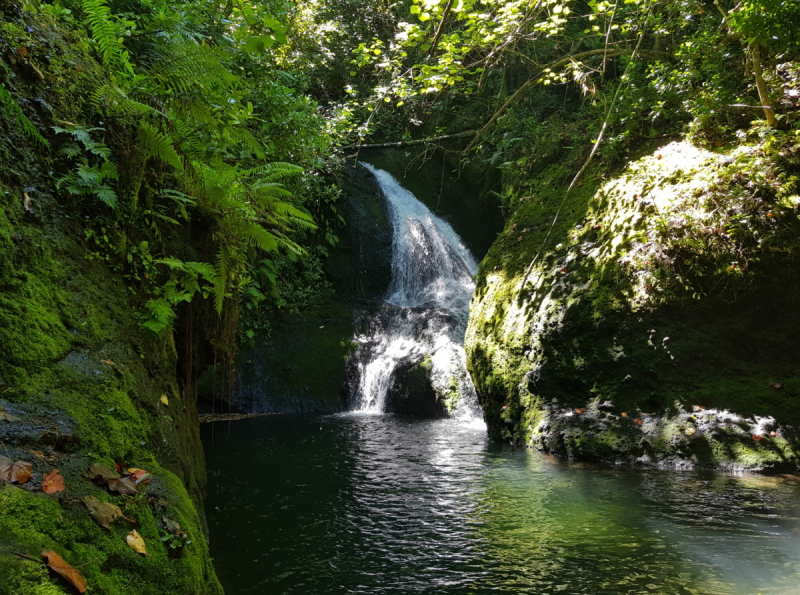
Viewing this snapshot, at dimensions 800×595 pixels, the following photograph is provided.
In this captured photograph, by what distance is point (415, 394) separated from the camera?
36.1ft

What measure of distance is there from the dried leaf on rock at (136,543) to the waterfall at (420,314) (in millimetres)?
8721

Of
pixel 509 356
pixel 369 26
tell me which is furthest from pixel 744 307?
pixel 369 26

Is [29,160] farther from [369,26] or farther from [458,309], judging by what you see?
[369,26]

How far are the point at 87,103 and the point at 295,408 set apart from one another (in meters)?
9.68

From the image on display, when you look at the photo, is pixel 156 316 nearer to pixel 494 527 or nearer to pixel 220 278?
pixel 220 278

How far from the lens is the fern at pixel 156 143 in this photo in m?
3.19

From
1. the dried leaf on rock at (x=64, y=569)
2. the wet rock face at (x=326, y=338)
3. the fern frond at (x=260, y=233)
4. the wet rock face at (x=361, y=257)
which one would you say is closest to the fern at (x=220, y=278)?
the fern frond at (x=260, y=233)

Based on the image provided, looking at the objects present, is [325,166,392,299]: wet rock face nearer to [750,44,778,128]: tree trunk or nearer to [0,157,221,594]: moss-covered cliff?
[750,44,778,128]: tree trunk

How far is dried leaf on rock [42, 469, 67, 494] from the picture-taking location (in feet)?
5.70

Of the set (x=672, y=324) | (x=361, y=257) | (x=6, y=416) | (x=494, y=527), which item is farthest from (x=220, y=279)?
(x=361, y=257)

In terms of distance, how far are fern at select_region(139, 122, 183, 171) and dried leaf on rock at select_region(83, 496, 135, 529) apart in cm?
220

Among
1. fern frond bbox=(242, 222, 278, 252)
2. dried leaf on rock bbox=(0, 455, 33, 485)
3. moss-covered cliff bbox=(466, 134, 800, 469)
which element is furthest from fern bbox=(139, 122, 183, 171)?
moss-covered cliff bbox=(466, 134, 800, 469)

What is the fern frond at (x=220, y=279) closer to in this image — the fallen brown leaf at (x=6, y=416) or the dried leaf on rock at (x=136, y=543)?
the fallen brown leaf at (x=6, y=416)

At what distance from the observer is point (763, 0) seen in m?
5.19
